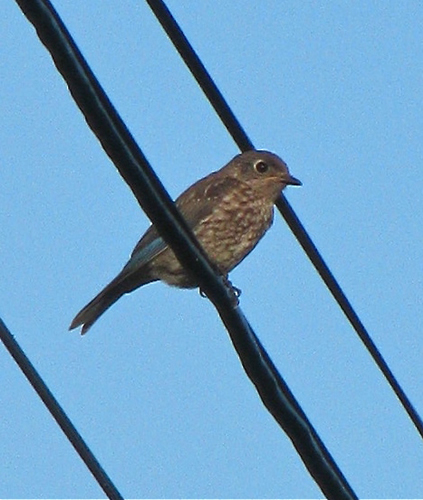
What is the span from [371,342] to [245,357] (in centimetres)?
137

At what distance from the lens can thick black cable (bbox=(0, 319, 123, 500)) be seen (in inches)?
168

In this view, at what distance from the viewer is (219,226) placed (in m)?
6.74

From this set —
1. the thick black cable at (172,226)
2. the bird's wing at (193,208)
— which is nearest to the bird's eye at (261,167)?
the bird's wing at (193,208)

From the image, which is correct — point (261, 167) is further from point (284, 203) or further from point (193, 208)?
point (284, 203)

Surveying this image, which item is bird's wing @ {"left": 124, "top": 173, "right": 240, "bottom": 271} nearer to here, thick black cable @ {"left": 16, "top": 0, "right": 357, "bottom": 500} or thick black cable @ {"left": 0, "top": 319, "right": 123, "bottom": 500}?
thick black cable @ {"left": 0, "top": 319, "right": 123, "bottom": 500}

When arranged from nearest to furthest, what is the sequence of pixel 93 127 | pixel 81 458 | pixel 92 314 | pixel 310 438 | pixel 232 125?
pixel 93 127 < pixel 310 438 < pixel 81 458 < pixel 232 125 < pixel 92 314

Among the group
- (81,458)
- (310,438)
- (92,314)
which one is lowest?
(310,438)

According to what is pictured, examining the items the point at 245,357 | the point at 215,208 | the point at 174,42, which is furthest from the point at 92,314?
the point at 245,357

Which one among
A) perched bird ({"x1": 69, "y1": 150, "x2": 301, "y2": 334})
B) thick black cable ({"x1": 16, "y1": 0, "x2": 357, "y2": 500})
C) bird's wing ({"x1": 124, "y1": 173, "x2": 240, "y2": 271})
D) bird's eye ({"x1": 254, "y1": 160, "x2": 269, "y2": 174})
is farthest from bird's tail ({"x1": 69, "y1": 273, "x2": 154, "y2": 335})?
thick black cable ({"x1": 16, "y1": 0, "x2": 357, "y2": 500})

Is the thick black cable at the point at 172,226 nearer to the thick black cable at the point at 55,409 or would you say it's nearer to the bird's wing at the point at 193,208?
the thick black cable at the point at 55,409

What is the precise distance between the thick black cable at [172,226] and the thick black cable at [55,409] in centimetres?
87

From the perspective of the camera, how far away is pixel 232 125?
4.74 meters

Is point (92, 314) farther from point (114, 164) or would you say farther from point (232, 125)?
point (114, 164)

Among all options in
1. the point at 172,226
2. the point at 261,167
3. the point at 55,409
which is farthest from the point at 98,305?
the point at 172,226
